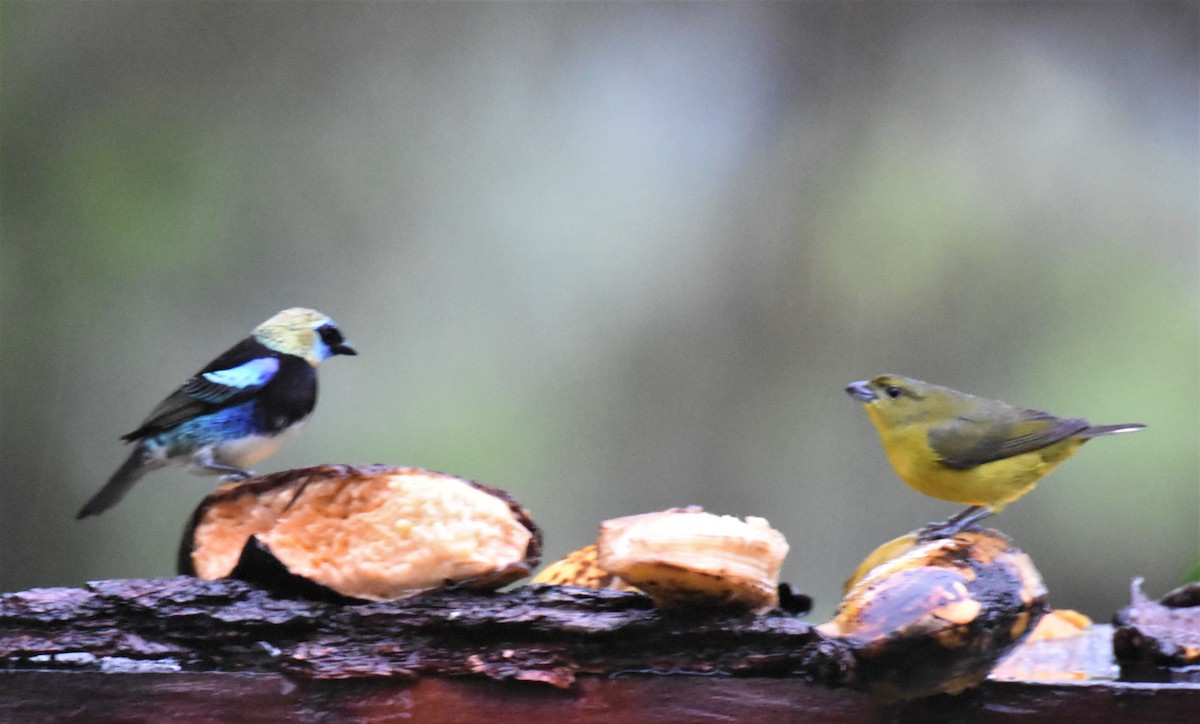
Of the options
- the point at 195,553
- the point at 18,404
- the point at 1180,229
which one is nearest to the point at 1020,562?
the point at 195,553

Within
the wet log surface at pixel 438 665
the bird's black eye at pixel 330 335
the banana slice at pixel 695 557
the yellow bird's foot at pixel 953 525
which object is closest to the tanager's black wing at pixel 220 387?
the bird's black eye at pixel 330 335

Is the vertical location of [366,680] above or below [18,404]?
below

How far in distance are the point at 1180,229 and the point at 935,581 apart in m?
1.78

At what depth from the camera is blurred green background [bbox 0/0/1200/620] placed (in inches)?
89.6

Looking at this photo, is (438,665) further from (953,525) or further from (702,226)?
(702,226)

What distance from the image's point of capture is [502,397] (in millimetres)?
2340

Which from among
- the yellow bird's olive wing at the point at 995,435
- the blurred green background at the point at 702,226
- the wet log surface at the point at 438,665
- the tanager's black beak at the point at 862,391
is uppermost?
the blurred green background at the point at 702,226

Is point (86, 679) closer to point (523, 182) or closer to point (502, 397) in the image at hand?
point (502, 397)

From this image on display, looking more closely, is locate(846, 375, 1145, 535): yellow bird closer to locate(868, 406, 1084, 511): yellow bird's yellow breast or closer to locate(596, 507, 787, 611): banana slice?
locate(868, 406, 1084, 511): yellow bird's yellow breast

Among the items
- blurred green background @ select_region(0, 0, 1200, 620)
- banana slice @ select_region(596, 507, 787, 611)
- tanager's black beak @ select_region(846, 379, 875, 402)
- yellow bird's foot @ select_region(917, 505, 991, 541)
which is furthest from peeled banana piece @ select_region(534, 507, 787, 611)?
blurred green background @ select_region(0, 0, 1200, 620)

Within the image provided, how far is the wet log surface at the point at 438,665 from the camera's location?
86 centimetres

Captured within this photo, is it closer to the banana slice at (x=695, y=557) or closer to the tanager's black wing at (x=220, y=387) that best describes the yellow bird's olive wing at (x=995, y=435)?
the banana slice at (x=695, y=557)

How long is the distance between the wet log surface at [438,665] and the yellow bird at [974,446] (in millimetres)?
425

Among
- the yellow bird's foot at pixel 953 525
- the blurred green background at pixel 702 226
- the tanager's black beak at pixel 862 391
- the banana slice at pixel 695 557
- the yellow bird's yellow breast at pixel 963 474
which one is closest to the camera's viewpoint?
the banana slice at pixel 695 557
